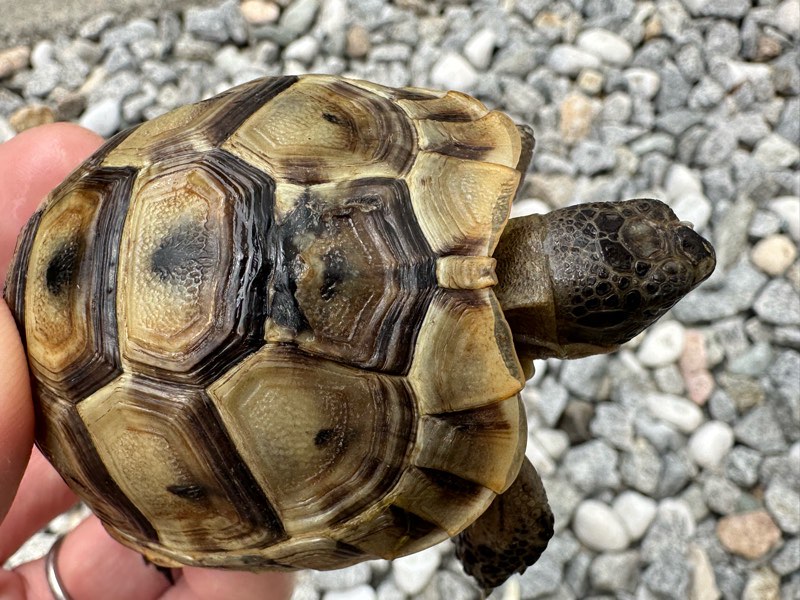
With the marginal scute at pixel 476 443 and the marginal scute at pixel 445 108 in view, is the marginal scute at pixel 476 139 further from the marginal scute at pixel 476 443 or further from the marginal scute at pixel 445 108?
the marginal scute at pixel 476 443

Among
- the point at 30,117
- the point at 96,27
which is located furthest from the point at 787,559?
the point at 96,27

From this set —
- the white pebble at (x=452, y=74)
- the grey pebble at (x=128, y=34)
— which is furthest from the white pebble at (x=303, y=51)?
the grey pebble at (x=128, y=34)

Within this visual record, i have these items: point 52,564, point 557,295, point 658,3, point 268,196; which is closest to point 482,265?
point 557,295

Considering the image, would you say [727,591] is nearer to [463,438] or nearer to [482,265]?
[463,438]

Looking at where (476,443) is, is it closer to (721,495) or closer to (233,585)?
(233,585)

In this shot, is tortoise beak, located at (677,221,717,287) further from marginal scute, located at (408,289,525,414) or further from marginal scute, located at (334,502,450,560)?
marginal scute, located at (334,502,450,560)

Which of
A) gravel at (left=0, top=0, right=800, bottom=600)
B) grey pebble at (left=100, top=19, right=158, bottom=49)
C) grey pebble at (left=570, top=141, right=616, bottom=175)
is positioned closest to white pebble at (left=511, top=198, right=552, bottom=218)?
gravel at (left=0, top=0, right=800, bottom=600)
